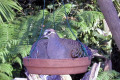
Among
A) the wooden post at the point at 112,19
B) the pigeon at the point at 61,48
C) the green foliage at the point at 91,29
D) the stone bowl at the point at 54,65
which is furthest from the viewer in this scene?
the green foliage at the point at 91,29

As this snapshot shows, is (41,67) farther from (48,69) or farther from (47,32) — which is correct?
(47,32)

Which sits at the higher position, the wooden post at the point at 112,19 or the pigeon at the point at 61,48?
the wooden post at the point at 112,19

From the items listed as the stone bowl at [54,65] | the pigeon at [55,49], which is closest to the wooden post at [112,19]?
the pigeon at [55,49]

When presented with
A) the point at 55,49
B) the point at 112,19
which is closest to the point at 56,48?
the point at 55,49

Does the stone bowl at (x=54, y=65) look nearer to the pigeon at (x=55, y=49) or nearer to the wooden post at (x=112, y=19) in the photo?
the pigeon at (x=55, y=49)


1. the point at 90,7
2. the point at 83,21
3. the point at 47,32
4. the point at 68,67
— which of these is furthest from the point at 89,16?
the point at 68,67

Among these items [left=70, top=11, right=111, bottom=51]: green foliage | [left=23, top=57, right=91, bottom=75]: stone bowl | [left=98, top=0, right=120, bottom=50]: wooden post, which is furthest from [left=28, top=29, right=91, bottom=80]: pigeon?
[left=70, top=11, right=111, bottom=51]: green foliage

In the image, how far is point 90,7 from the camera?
4.99m

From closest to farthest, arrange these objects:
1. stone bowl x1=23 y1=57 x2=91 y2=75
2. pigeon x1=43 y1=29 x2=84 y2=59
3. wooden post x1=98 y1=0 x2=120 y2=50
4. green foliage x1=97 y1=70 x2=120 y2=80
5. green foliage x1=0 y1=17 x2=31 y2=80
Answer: stone bowl x1=23 y1=57 x2=91 y2=75 → pigeon x1=43 y1=29 x2=84 y2=59 → wooden post x1=98 y1=0 x2=120 y2=50 → green foliage x1=0 y1=17 x2=31 y2=80 → green foliage x1=97 y1=70 x2=120 y2=80

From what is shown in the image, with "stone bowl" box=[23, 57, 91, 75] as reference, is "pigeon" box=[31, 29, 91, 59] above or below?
above

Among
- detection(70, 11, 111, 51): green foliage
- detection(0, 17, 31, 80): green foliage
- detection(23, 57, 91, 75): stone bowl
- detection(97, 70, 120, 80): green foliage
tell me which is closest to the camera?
detection(23, 57, 91, 75): stone bowl

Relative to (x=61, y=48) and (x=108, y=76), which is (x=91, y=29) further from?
(x=61, y=48)

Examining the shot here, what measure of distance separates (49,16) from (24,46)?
916mm

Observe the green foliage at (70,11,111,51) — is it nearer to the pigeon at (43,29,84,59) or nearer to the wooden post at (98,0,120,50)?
the wooden post at (98,0,120,50)
